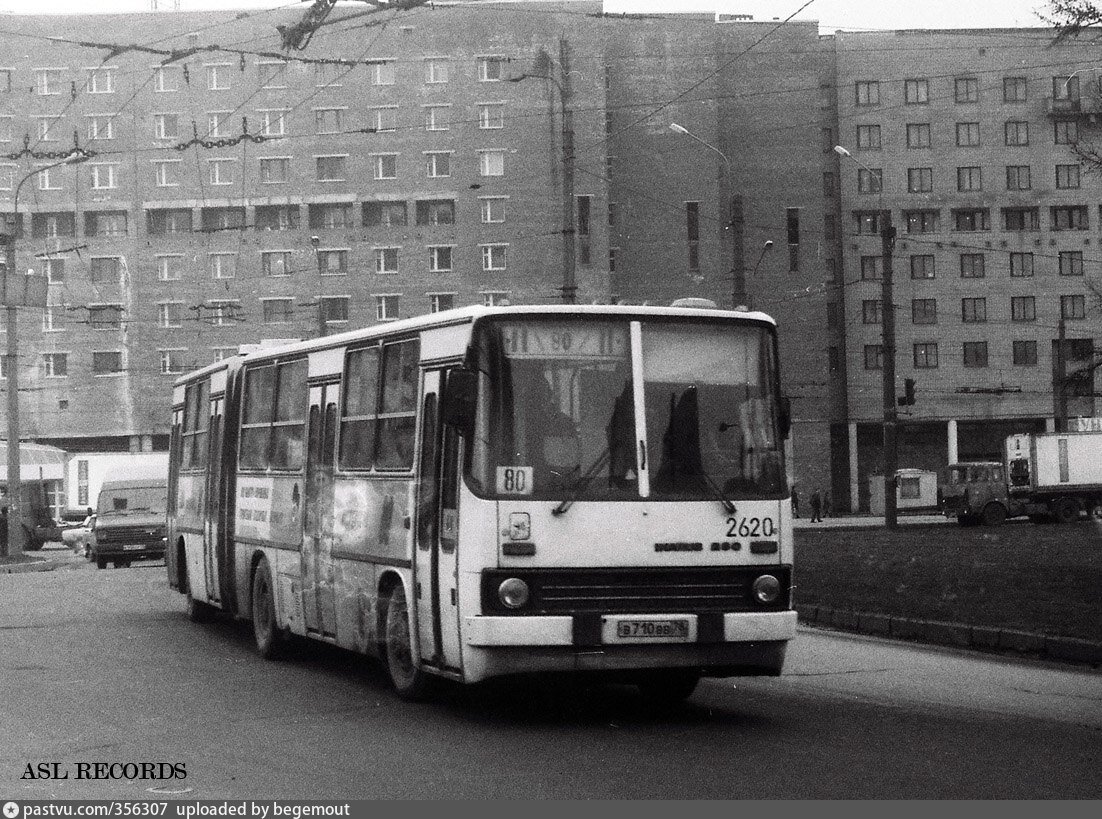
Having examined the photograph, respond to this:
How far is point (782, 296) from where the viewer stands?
80438mm

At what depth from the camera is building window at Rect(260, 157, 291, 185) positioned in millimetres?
77750

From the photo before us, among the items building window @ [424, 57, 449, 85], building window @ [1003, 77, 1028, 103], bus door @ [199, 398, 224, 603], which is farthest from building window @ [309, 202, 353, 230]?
bus door @ [199, 398, 224, 603]

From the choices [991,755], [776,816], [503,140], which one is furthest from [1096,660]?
[503,140]

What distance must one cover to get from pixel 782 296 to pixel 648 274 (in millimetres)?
6239

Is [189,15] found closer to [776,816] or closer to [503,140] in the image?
[503,140]

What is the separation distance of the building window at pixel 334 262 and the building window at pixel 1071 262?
110 feet

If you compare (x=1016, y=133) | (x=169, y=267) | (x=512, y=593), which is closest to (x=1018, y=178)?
(x=1016, y=133)

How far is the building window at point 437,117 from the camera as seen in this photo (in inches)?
3066

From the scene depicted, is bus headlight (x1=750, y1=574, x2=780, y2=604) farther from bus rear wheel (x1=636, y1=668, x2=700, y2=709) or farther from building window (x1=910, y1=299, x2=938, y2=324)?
building window (x1=910, y1=299, x2=938, y2=324)

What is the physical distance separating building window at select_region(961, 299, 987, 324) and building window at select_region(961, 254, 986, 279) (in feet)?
3.91

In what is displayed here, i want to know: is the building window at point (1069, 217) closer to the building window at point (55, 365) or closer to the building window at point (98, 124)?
the building window at point (98, 124)

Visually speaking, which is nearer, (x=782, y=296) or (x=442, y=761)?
(x=442, y=761)

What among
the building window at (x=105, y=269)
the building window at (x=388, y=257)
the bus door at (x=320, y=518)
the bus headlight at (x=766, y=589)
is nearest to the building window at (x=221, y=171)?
the building window at (x=105, y=269)

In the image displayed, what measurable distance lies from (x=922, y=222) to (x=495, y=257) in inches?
803
